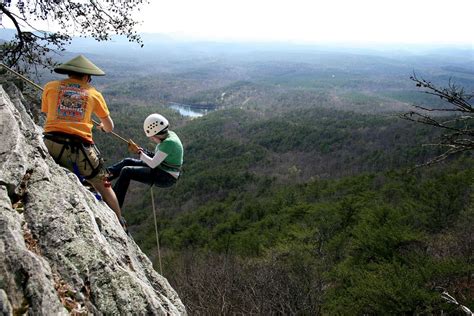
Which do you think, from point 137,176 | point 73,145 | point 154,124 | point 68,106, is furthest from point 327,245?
point 68,106

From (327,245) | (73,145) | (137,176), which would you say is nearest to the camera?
(73,145)

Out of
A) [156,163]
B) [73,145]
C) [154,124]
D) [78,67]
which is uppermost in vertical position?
[78,67]

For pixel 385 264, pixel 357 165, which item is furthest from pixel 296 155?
pixel 385 264

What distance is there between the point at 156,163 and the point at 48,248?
3175 millimetres

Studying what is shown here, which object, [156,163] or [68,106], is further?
[156,163]

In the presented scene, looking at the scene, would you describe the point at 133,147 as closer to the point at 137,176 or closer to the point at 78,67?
the point at 137,176

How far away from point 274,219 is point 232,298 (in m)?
24.1

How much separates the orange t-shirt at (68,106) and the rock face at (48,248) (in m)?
0.60

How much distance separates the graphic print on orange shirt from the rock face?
0.65 metres

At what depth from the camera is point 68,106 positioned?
16.3ft

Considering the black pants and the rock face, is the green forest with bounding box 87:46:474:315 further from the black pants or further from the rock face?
the black pants

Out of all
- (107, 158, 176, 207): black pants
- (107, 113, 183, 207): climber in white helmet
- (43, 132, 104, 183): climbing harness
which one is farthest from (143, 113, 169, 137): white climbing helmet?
(43, 132, 104, 183): climbing harness

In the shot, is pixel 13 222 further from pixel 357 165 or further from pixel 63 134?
pixel 357 165

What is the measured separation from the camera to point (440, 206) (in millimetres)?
26531
